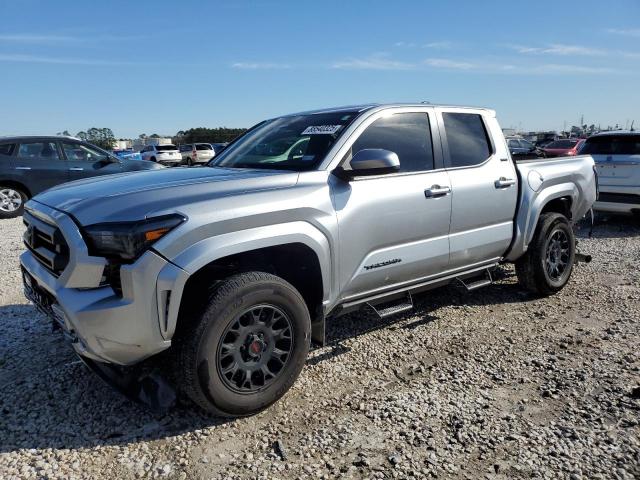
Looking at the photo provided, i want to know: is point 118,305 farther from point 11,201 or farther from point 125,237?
point 11,201

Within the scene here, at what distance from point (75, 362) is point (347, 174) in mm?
2426

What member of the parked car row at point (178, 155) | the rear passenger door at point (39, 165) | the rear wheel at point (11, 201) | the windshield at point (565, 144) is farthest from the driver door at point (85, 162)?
the parked car row at point (178, 155)

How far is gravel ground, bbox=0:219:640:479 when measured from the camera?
8.64ft

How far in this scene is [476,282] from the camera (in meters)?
4.62

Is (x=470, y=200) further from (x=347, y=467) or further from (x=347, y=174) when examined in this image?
(x=347, y=467)

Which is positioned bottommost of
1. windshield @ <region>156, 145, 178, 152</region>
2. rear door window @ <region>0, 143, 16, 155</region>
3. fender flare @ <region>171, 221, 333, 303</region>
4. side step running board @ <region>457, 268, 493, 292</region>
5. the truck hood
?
side step running board @ <region>457, 268, 493, 292</region>

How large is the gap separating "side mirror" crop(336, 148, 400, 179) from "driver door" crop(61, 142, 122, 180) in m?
8.67

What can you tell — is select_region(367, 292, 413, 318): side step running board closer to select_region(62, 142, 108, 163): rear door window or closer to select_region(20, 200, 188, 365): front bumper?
select_region(20, 200, 188, 365): front bumper

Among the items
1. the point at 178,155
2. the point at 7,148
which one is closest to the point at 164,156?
the point at 178,155

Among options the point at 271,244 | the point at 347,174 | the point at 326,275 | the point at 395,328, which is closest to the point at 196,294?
the point at 271,244

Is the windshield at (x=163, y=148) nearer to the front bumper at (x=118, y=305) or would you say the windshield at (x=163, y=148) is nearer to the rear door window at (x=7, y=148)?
the rear door window at (x=7, y=148)

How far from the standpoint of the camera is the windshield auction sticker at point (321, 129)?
373 cm

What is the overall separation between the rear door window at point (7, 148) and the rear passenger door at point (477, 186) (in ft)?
31.4

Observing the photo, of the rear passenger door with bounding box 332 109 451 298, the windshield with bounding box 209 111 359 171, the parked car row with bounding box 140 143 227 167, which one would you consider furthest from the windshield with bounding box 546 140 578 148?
the windshield with bounding box 209 111 359 171
